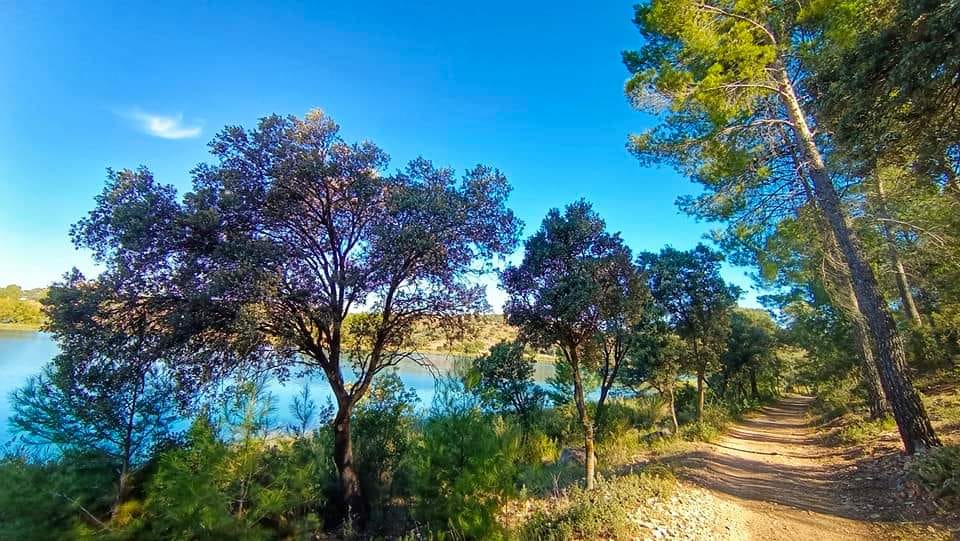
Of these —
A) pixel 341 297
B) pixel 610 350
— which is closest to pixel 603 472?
pixel 610 350

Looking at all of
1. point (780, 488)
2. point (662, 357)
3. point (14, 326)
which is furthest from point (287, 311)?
point (14, 326)

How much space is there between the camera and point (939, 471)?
5074 mm

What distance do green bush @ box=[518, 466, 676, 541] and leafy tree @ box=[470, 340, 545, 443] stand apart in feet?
28.6

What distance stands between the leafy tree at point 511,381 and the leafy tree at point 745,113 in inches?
352

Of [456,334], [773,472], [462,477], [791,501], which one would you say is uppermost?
[456,334]

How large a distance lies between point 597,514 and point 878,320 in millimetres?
6268

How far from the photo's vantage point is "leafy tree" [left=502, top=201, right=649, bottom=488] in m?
7.20

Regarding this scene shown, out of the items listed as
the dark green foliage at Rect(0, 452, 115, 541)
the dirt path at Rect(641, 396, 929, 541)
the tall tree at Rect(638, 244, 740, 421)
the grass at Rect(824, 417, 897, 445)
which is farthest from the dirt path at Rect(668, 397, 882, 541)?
the dark green foliage at Rect(0, 452, 115, 541)

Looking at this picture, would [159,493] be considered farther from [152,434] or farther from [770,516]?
[770,516]

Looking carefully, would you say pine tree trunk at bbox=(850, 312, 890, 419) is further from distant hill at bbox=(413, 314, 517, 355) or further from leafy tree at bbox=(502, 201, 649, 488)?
distant hill at bbox=(413, 314, 517, 355)

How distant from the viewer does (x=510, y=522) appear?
18.9 feet

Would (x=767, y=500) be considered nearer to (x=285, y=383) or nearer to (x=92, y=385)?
(x=285, y=383)

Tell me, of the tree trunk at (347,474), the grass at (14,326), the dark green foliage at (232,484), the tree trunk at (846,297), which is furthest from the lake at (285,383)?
the grass at (14,326)

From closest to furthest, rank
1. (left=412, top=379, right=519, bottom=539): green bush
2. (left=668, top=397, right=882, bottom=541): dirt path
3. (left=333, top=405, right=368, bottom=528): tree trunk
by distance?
(left=668, top=397, right=882, bottom=541): dirt path < (left=412, top=379, right=519, bottom=539): green bush < (left=333, top=405, right=368, bottom=528): tree trunk
